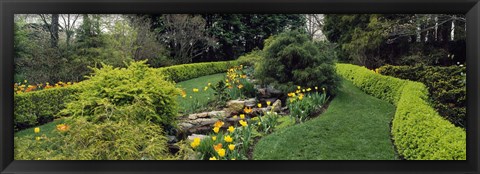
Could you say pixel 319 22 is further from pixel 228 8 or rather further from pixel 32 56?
pixel 32 56

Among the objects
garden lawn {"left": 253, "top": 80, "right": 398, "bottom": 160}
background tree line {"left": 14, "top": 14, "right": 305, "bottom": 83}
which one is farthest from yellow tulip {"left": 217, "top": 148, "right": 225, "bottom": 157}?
background tree line {"left": 14, "top": 14, "right": 305, "bottom": 83}

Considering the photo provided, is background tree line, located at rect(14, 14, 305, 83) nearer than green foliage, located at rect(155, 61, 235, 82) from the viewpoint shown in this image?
Yes

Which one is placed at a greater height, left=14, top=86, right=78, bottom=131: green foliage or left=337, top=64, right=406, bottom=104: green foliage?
left=337, top=64, right=406, bottom=104: green foliage

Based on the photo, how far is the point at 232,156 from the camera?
3955 millimetres

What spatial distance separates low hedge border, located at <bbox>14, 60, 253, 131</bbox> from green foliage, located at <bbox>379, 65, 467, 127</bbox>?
3099 mm

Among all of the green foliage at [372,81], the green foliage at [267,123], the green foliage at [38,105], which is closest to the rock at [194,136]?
the green foliage at [267,123]

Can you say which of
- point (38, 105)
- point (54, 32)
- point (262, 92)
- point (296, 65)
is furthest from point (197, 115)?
point (54, 32)

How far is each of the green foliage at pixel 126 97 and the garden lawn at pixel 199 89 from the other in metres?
0.93

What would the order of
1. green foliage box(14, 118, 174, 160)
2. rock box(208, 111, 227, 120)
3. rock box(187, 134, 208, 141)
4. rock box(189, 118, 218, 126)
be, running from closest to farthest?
green foliage box(14, 118, 174, 160)
rock box(187, 134, 208, 141)
rock box(189, 118, 218, 126)
rock box(208, 111, 227, 120)

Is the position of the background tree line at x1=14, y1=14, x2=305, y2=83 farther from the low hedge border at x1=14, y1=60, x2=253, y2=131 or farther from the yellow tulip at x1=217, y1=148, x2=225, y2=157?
the yellow tulip at x1=217, y1=148, x2=225, y2=157

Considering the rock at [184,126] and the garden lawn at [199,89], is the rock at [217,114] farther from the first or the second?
the rock at [184,126]

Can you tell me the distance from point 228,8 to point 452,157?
2.31 metres

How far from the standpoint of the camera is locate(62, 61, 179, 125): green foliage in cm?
395

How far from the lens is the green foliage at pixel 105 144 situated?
3.52 meters
